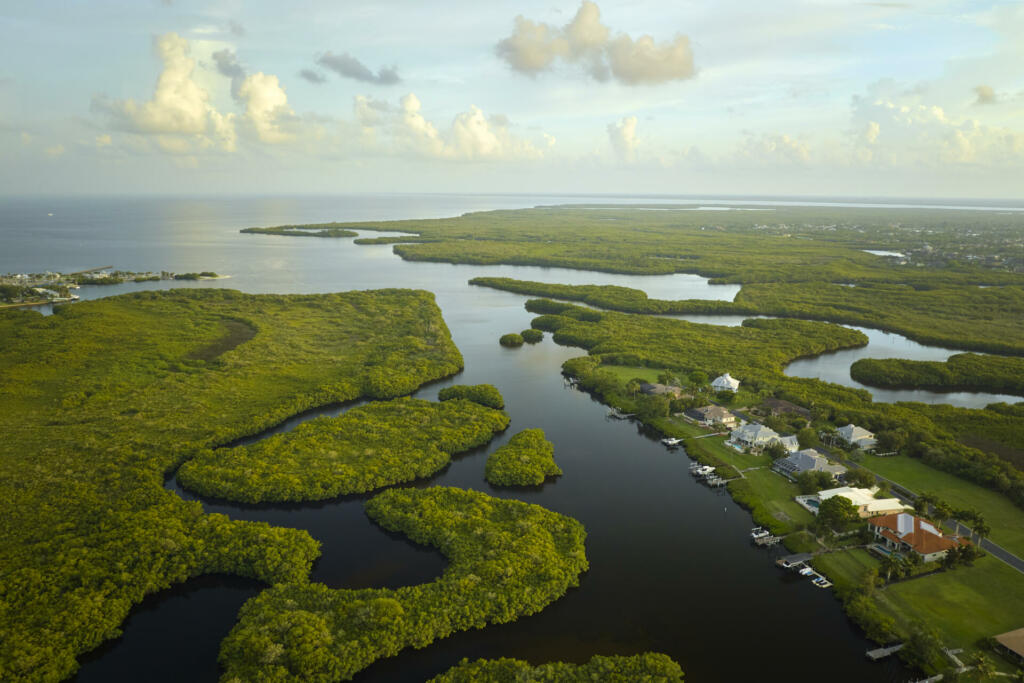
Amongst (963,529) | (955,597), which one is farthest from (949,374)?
(955,597)

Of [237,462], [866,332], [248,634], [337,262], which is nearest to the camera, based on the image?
[248,634]

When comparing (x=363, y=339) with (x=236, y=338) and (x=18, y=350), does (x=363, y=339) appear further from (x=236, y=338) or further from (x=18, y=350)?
(x=18, y=350)

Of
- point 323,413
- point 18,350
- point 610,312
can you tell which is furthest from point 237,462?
point 610,312

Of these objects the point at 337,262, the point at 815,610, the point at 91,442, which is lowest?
the point at 815,610

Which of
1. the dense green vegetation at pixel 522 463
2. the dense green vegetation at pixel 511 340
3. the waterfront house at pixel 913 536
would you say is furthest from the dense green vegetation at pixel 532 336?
the waterfront house at pixel 913 536

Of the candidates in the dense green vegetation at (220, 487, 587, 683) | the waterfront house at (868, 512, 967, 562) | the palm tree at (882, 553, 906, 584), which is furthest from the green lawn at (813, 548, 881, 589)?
the dense green vegetation at (220, 487, 587, 683)

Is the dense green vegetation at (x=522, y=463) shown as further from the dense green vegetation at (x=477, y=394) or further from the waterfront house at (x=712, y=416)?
the waterfront house at (x=712, y=416)

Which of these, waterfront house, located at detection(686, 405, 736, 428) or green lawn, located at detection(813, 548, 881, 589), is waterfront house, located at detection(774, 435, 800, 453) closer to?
waterfront house, located at detection(686, 405, 736, 428)
